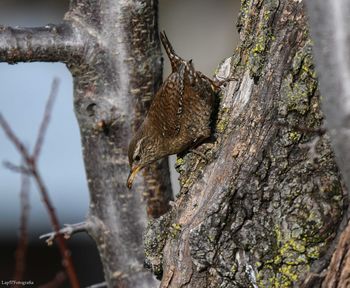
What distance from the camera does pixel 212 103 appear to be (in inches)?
138

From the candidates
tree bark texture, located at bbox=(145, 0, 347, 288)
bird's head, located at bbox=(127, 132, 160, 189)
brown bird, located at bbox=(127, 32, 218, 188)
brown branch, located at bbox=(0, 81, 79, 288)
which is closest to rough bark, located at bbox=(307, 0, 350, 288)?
tree bark texture, located at bbox=(145, 0, 347, 288)

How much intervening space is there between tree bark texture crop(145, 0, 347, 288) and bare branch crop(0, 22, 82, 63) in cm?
100

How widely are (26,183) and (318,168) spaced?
5.46 feet

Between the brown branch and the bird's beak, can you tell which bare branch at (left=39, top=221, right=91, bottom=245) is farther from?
the bird's beak

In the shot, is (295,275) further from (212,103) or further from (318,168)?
(212,103)

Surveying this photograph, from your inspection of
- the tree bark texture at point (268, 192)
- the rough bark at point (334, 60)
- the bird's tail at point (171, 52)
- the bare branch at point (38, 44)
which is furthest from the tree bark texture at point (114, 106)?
the rough bark at point (334, 60)

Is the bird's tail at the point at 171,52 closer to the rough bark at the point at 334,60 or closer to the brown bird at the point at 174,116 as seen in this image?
the brown bird at the point at 174,116

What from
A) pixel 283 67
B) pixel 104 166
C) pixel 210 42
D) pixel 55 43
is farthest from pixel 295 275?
pixel 210 42

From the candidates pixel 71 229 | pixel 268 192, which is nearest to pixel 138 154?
pixel 71 229

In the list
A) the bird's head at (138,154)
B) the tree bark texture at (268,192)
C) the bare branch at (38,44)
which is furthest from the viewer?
the bird's head at (138,154)

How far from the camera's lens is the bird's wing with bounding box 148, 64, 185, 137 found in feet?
12.3

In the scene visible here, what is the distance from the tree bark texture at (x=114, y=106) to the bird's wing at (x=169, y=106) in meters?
0.08

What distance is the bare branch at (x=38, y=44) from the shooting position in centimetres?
340

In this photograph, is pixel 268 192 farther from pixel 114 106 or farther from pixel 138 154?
pixel 114 106
